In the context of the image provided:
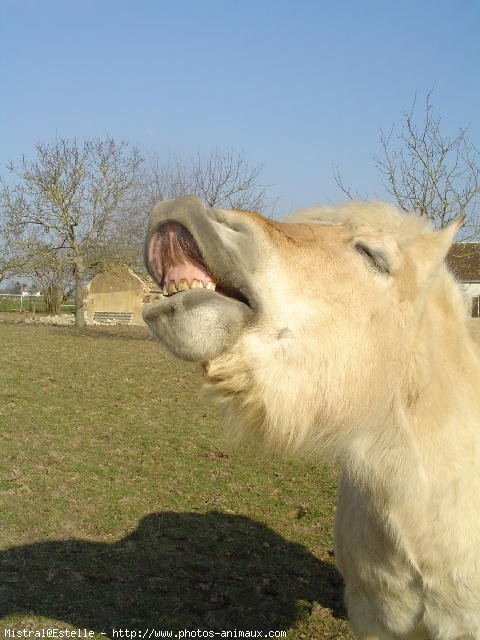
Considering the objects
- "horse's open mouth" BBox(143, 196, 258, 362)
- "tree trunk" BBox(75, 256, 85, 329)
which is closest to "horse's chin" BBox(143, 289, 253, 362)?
"horse's open mouth" BBox(143, 196, 258, 362)

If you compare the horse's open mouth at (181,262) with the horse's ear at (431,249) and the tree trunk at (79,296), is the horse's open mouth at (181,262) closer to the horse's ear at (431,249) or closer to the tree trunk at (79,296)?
the horse's ear at (431,249)

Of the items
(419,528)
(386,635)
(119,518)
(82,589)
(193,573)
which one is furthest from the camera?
(119,518)

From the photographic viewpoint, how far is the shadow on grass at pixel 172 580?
4.16 meters

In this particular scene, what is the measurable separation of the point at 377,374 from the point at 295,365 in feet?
1.25

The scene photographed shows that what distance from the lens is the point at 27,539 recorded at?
5160 mm

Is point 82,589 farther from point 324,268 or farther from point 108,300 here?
point 108,300

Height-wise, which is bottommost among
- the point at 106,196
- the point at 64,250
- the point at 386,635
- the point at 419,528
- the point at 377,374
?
the point at 386,635

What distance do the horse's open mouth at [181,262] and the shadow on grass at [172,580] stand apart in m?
3.07

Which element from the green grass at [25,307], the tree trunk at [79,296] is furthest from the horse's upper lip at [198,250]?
the green grass at [25,307]

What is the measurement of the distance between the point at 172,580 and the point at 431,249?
3.62 metres

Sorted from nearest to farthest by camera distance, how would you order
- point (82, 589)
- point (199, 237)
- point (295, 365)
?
point (199, 237)
point (295, 365)
point (82, 589)

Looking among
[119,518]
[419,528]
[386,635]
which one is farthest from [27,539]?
[419,528]

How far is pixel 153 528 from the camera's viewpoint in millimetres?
5676

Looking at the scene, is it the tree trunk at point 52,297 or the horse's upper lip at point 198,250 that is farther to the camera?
the tree trunk at point 52,297
